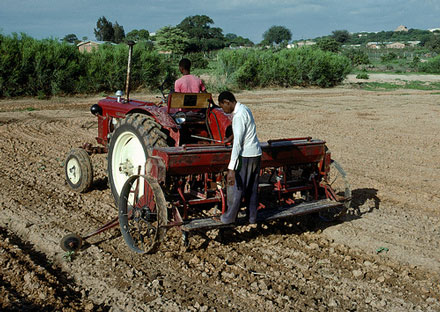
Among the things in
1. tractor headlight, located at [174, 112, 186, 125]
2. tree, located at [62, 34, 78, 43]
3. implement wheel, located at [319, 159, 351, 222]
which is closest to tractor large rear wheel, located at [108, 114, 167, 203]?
tractor headlight, located at [174, 112, 186, 125]

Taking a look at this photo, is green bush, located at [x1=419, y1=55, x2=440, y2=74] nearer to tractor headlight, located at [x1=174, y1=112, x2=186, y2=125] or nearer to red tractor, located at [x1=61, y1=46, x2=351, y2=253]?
red tractor, located at [x1=61, y1=46, x2=351, y2=253]

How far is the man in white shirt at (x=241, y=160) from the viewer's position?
14.2 feet

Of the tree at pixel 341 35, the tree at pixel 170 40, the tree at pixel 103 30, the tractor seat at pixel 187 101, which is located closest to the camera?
the tractor seat at pixel 187 101

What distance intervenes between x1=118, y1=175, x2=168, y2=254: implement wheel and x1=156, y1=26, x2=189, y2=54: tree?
59228 millimetres

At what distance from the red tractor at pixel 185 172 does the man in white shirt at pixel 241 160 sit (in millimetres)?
197

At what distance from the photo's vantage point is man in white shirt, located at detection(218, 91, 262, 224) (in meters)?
4.32

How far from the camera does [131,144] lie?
5.70 meters

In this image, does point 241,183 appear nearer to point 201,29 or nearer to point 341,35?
point 201,29

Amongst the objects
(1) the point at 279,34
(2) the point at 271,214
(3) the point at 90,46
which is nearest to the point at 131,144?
(2) the point at 271,214

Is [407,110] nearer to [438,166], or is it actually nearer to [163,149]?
[438,166]

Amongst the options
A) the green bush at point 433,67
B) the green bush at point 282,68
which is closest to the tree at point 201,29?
the green bush at point 433,67

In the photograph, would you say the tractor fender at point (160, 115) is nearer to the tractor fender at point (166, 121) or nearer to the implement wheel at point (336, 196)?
the tractor fender at point (166, 121)

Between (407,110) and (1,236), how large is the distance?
1616 centimetres

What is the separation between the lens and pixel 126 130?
5480mm
